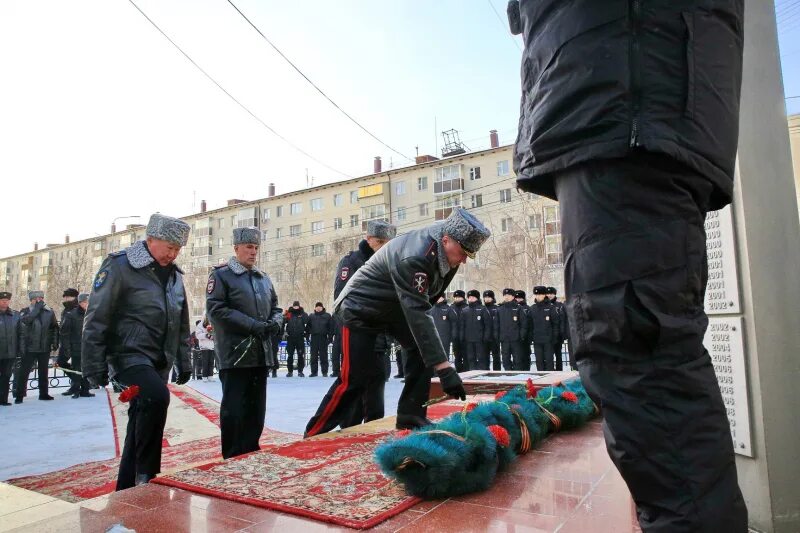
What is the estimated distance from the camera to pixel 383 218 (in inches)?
1784

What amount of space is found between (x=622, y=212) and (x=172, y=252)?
11.5ft

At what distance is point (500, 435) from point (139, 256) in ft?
9.03

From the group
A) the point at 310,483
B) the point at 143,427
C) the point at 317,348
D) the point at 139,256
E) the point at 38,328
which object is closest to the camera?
the point at 310,483

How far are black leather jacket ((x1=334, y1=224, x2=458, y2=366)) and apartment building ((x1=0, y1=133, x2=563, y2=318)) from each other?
24.8 meters

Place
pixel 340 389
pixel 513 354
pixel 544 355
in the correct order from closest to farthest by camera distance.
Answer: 1. pixel 340 389
2. pixel 544 355
3. pixel 513 354

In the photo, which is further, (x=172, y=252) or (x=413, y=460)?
(x=172, y=252)

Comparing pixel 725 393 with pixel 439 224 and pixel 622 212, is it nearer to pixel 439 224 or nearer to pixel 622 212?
pixel 622 212

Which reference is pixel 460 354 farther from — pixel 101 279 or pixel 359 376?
pixel 101 279

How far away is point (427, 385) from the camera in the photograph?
3891 millimetres

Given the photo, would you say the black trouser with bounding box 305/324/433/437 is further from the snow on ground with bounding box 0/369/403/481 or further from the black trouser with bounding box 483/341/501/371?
the black trouser with bounding box 483/341/501/371

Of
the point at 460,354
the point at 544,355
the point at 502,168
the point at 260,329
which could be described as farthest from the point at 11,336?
the point at 502,168

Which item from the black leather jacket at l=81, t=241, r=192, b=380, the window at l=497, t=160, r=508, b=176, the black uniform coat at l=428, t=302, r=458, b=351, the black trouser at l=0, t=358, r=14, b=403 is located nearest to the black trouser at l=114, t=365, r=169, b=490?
the black leather jacket at l=81, t=241, r=192, b=380

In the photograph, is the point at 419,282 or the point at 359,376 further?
the point at 359,376

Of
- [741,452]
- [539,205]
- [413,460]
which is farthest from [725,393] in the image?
[539,205]
